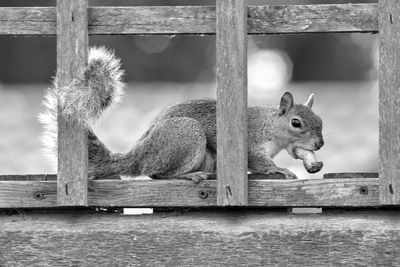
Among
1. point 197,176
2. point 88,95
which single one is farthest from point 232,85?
point 88,95

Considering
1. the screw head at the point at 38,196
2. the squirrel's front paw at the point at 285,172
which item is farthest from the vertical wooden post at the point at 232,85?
the screw head at the point at 38,196

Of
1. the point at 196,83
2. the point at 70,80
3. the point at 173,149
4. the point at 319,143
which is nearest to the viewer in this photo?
the point at 70,80

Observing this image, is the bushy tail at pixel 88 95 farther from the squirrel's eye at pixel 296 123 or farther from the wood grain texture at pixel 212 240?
the squirrel's eye at pixel 296 123

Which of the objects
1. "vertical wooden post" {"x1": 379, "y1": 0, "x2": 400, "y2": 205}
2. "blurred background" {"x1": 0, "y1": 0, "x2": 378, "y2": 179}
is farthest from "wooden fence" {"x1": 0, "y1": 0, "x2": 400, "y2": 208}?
"blurred background" {"x1": 0, "y1": 0, "x2": 378, "y2": 179}

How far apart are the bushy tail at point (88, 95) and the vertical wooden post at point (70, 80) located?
1.7 inches

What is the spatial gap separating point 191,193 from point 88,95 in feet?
1.72

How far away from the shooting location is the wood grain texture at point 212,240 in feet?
14.2

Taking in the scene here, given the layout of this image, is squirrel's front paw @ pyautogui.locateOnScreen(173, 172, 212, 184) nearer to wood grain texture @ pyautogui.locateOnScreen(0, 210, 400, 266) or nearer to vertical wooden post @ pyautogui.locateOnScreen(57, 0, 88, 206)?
wood grain texture @ pyautogui.locateOnScreen(0, 210, 400, 266)

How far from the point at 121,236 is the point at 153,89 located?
7659 mm

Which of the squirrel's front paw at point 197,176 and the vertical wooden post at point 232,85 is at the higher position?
the vertical wooden post at point 232,85

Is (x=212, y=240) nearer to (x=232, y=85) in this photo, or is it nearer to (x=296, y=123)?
(x=232, y=85)

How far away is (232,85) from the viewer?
434 cm

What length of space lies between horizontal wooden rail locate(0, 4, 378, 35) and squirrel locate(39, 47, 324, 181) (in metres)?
0.21

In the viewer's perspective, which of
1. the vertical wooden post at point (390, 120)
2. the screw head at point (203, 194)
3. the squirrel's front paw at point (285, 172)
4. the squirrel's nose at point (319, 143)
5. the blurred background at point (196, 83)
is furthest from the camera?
the blurred background at point (196, 83)
